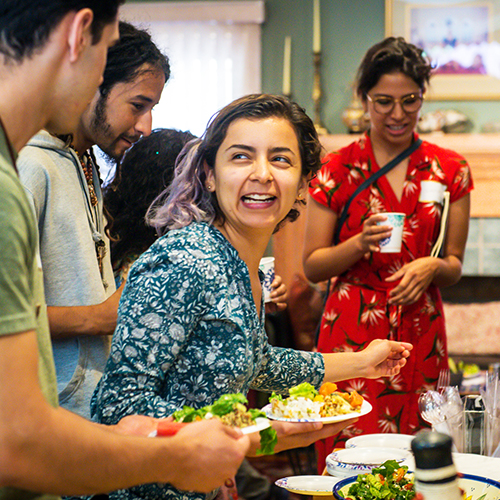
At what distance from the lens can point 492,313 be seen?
181 inches

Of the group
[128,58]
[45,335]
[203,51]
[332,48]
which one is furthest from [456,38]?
[45,335]

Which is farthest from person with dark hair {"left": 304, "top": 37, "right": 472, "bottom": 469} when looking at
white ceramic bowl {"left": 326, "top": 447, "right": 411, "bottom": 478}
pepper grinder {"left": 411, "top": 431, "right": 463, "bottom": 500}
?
pepper grinder {"left": 411, "top": 431, "right": 463, "bottom": 500}

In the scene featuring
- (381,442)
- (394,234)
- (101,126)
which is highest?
(101,126)

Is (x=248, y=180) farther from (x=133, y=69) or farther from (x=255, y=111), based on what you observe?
(x=133, y=69)

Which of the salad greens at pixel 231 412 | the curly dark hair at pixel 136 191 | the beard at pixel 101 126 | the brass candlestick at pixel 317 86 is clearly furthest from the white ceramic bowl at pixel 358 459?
the brass candlestick at pixel 317 86

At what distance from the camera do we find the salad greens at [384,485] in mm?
1180

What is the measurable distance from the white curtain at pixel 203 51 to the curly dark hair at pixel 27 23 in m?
4.41

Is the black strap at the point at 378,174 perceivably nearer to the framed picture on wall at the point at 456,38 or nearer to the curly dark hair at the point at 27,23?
the curly dark hair at the point at 27,23

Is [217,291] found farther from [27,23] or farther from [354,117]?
[354,117]

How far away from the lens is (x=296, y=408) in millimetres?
1298

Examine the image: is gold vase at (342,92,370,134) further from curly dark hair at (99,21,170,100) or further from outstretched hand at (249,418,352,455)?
outstretched hand at (249,418,352,455)

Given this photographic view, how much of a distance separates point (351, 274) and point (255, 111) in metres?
0.89

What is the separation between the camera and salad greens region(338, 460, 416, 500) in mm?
1180

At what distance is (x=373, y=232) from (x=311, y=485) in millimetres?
887
